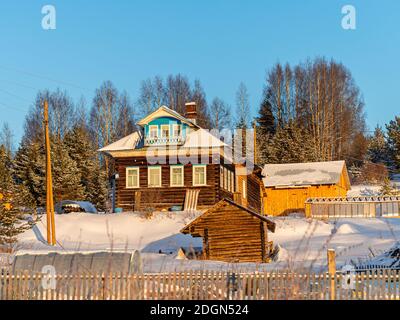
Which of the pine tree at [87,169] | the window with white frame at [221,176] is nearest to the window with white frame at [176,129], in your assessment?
the window with white frame at [221,176]

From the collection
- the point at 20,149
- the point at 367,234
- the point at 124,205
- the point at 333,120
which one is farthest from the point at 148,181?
the point at 333,120

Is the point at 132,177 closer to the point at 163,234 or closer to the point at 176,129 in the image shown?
the point at 176,129

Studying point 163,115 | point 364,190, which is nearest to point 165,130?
point 163,115

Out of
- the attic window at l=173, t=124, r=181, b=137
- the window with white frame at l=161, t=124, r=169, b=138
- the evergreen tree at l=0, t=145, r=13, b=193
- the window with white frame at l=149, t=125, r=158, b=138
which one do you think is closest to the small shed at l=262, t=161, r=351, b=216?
the attic window at l=173, t=124, r=181, b=137

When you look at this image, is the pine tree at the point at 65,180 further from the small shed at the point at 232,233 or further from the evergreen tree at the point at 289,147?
the small shed at the point at 232,233

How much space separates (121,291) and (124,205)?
2454 cm

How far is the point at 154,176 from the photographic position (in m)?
39.6

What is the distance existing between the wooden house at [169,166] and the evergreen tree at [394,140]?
26768 mm

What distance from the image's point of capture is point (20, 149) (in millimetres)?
57969

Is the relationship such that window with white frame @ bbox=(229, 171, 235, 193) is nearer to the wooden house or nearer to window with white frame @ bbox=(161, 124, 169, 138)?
the wooden house

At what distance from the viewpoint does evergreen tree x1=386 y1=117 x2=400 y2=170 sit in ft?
201

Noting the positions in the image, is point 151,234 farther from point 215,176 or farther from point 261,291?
point 261,291

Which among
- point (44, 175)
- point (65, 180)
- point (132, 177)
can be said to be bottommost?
point (65, 180)

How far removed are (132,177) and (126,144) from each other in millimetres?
2229
